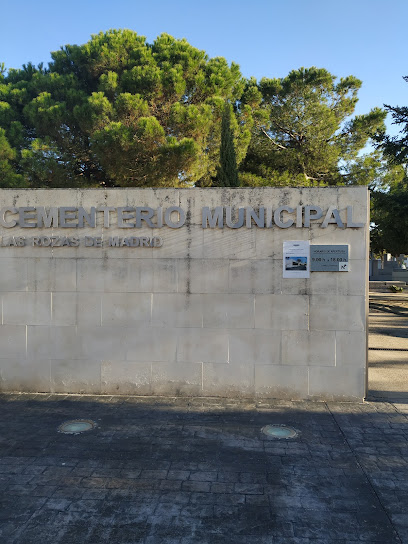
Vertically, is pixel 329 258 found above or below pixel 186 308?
above

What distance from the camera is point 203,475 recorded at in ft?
13.8

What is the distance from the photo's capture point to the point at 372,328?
45.6 ft

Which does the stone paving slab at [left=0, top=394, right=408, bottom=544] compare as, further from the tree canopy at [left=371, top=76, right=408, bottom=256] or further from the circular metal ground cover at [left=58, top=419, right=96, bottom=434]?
the tree canopy at [left=371, top=76, right=408, bottom=256]

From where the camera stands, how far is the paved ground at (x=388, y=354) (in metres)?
7.13

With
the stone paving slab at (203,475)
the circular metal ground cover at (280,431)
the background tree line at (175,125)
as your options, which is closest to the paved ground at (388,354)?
the stone paving slab at (203,475)

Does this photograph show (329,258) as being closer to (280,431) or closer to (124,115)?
(280,431)

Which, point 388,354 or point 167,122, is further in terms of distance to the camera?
point 167,122

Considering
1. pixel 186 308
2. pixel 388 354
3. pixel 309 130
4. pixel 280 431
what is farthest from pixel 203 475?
pixel 309 130

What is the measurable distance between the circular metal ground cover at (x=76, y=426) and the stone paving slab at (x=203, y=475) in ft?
0.34

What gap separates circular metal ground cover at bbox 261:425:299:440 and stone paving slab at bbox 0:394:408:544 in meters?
0.13

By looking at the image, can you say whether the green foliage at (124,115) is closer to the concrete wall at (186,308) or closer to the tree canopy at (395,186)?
the tree canopy at (395,186)

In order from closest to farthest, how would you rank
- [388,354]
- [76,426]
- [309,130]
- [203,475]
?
[203,475]
[76,426]
[388,354]
[309,130]

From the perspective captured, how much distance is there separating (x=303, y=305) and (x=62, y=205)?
424 cm

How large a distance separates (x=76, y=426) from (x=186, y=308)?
7.73ft
